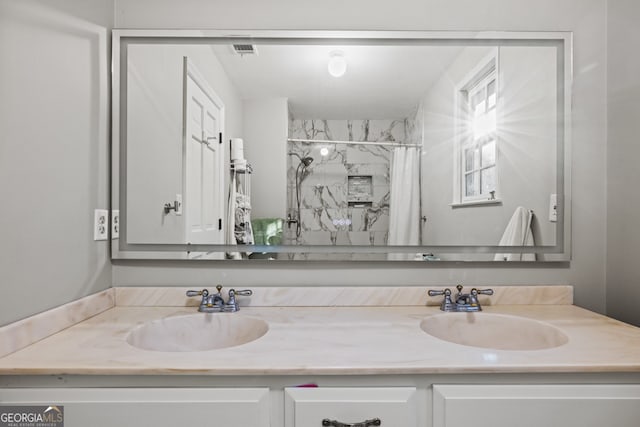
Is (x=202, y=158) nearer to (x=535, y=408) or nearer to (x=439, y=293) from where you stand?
(x=439, y=293)

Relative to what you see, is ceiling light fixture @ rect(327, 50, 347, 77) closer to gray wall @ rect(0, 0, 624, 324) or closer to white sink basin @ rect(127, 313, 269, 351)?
gray wall @ rect(0, 0, 624, 324)

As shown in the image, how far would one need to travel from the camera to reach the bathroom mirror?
1470 mm

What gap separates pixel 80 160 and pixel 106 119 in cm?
26

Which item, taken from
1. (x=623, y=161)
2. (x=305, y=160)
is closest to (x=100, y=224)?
(x=305, y=160)

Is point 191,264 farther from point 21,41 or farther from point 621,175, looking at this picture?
point 621,175

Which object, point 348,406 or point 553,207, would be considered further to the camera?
point 553,207

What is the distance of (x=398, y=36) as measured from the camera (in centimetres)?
147

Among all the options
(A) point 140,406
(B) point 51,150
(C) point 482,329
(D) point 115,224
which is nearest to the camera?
(A) point 140,406

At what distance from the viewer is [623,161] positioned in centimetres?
140

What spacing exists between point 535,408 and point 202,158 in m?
1.39

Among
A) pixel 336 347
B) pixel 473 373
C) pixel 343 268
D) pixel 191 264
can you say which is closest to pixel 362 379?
pixel 336 347

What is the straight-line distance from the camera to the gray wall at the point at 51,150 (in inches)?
37.4

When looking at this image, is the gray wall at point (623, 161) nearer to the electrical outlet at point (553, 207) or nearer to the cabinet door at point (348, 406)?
the electrical outlet at point (553, 207)

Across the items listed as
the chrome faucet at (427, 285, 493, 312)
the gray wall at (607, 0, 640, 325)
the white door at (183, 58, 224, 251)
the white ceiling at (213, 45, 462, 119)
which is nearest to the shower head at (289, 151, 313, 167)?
the white ceiling at (213, 45, 462, 119)
